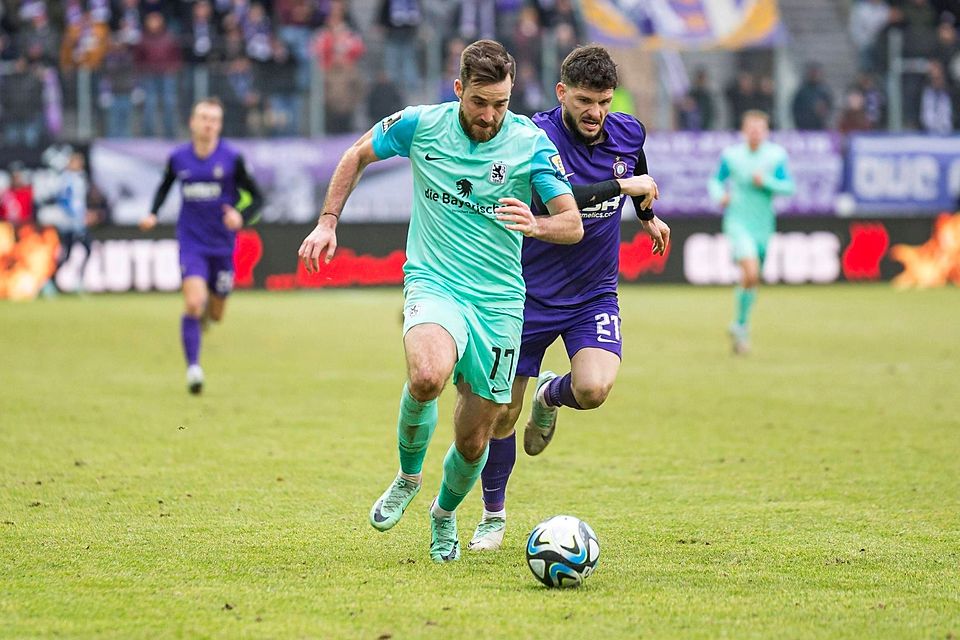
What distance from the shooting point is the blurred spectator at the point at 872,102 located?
27156mm

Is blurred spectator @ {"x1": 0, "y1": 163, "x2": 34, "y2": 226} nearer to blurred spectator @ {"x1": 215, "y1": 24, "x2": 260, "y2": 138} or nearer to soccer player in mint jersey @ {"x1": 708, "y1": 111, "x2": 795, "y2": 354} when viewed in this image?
blurred spectator @ {"x1": 215, "y1": 24, "x2": 260, "y2": 138}

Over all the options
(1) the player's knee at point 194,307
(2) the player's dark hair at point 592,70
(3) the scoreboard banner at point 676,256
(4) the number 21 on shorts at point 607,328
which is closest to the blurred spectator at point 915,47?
(3) the scoreboard banner at point 676,256

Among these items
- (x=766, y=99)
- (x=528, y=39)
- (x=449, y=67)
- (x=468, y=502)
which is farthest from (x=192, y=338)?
(x=766, y=99)

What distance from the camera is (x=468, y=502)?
7668 millimetres

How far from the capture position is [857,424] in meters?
10.6

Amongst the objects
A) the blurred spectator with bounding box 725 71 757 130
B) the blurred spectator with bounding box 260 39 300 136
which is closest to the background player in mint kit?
the blurred spectator with bounding box 260 39 300 136

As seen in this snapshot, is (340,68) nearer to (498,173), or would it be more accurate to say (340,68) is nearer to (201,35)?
(201,35)

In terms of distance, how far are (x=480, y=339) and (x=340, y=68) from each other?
64.6 feet

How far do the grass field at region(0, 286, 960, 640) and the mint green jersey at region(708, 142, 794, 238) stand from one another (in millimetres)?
1491

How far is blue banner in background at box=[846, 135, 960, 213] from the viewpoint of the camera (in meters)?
27.0

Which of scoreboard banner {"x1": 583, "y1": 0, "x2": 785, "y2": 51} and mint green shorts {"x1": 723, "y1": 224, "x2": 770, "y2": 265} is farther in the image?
scoreboard banner {"x1": 583, "y1": 0, "x2": 785, "y2": 51}

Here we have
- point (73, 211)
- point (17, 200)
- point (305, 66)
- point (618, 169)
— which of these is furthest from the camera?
point (305, 66)

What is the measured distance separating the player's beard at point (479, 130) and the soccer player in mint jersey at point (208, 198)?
6887mm

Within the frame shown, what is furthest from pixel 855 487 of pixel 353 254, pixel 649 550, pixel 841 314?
pixel 353 254
